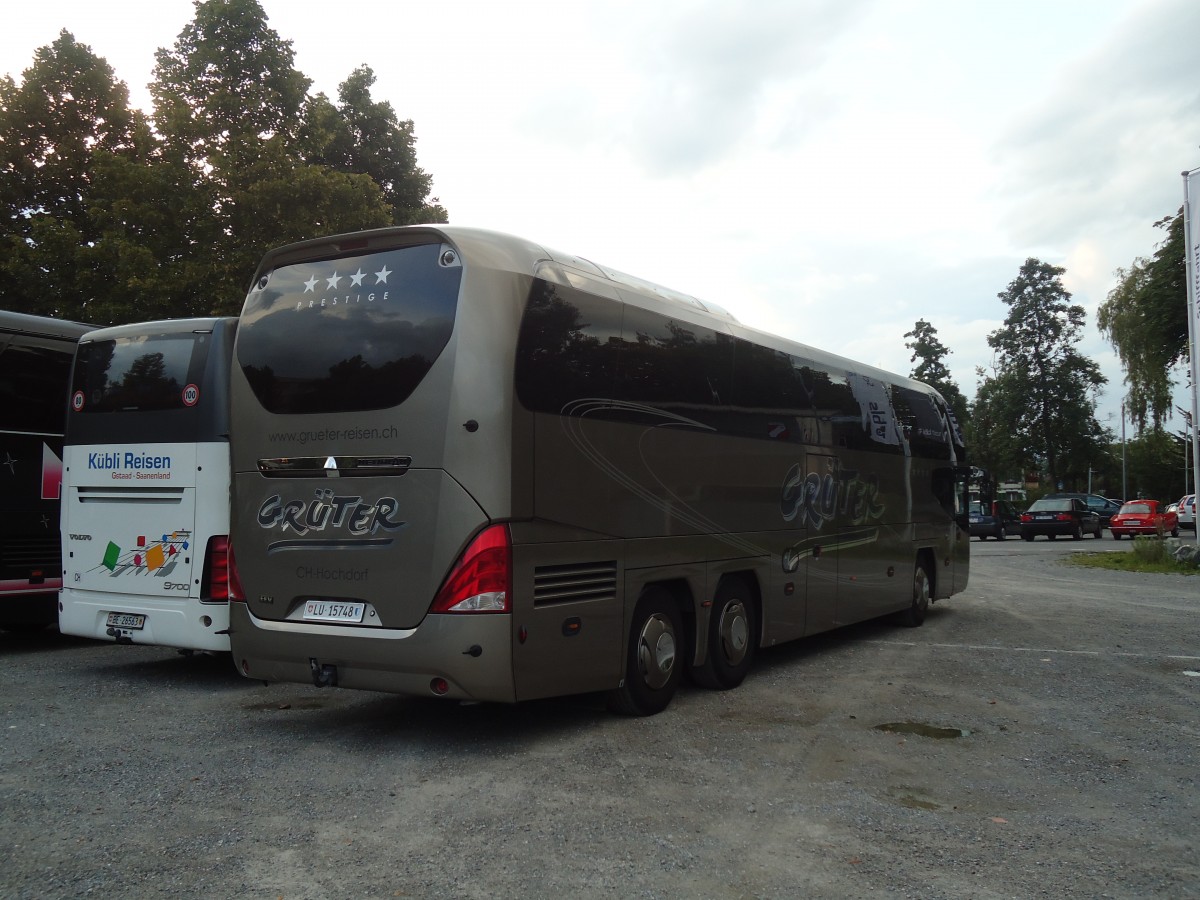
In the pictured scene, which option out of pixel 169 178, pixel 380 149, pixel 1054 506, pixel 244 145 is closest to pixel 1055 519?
pixel 1054 506

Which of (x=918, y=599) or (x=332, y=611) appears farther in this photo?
(x=918, y=599)

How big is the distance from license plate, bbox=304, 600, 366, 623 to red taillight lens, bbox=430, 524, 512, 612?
0.75m

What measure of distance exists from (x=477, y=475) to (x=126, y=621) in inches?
182

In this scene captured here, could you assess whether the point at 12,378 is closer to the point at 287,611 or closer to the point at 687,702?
the point at 287,611

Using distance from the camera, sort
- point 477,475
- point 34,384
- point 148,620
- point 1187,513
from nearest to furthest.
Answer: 1. point 477,475
2. point 148,620
3. point 34,384
4. point 1187,513

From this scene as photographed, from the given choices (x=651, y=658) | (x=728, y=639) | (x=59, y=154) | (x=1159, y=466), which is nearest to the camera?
(x=651, y=658)

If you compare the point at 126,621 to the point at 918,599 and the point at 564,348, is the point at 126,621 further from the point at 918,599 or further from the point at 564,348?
the point at 918,599

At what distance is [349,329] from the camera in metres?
6.69

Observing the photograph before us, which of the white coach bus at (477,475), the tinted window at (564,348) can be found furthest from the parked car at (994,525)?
the tinted window at (564,348)

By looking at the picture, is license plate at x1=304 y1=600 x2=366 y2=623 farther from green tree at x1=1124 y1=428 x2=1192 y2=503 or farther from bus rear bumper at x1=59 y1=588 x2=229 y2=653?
green tree at x1=1124 y1=428 x2=1192 y2=503

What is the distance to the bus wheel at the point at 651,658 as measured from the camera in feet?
24.1

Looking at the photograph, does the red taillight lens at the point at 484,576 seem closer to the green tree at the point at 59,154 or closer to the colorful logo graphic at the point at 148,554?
the colorful logo graphic at the point at 148,554

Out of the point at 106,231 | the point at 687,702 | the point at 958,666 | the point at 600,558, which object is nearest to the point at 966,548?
the point at 958,666

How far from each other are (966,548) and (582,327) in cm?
1047
